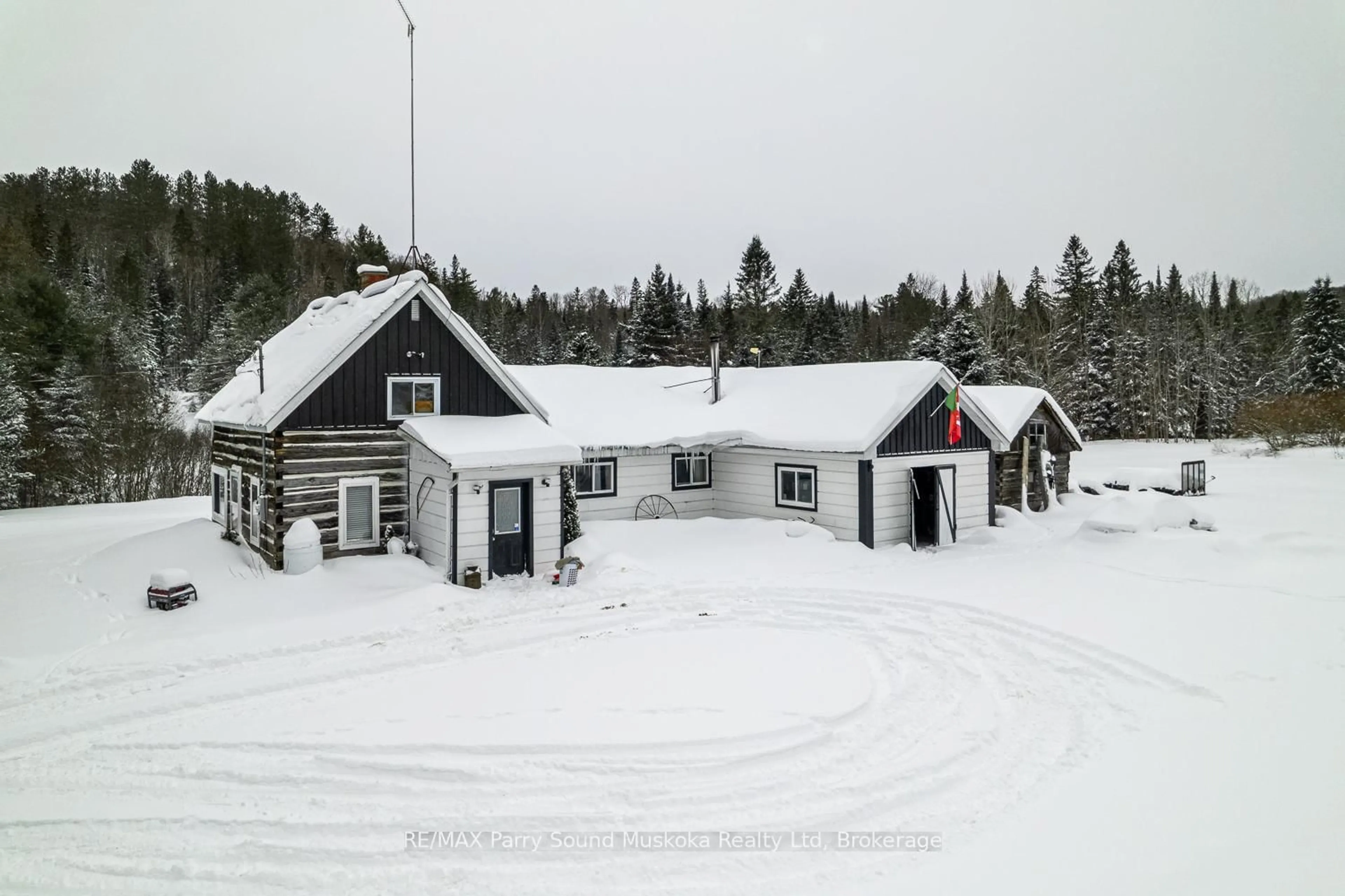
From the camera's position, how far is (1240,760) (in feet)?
21.5

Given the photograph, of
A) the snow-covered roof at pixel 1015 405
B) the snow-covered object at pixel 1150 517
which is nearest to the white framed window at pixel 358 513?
the snow-covered object at pixel 1150 517

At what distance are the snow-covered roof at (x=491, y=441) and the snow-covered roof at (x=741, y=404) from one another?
157 cm

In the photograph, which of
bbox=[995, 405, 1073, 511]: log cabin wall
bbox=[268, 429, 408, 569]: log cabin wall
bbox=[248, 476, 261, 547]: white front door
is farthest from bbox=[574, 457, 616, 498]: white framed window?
bbox=[995, 405, 1073, 511]: log cabin wall

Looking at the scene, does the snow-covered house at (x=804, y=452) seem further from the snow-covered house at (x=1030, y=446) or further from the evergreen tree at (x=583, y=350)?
the evergreen tree at (x=583, y=350)

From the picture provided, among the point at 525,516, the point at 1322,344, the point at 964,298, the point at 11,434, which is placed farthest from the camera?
the point at 964,298

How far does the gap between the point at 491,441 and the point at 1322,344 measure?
161 ft

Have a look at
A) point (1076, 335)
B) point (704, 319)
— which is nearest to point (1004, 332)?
point (1076, 335)

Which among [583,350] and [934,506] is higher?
[583,350]

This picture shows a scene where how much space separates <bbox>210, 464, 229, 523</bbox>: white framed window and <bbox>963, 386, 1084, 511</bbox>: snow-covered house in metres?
21.9

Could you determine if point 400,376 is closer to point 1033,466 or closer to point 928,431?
point 928,431

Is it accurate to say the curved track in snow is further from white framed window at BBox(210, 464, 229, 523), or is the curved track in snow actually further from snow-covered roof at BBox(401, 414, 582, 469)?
white framed window at BBox(210, 464, 229, 523)

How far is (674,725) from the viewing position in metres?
7.43

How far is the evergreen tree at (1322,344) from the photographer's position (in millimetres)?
39250

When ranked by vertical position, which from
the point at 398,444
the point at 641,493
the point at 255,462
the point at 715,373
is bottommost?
the point at 641,493
